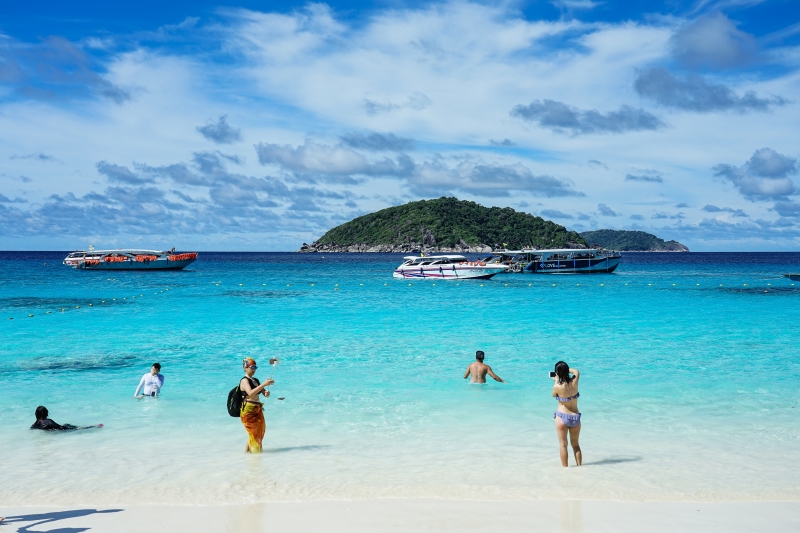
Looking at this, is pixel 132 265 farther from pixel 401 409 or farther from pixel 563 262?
pixel 401 409

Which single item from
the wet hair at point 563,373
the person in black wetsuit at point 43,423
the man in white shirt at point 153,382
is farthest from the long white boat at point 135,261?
the wet hair at point 563,373

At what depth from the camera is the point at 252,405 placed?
1059 centimetres

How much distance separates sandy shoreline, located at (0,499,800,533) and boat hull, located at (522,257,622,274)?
223 feet

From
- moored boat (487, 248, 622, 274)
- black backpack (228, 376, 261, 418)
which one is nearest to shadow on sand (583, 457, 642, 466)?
black backpack (228, 376, 261, 418)

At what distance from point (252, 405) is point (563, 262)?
68.4 meters

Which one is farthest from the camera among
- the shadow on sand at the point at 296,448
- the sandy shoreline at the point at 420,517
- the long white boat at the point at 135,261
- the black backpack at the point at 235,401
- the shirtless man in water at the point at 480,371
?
the long white boat at the point at 135,261

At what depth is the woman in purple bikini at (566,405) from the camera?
982 cm

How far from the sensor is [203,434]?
40.7ft

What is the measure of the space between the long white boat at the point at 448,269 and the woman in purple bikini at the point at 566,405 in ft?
183

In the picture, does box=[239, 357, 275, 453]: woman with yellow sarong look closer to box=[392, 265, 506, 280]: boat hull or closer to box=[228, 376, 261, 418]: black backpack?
→ box=[228, 376, 261, 418]: black backpack

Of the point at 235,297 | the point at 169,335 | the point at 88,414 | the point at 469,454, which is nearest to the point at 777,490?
the point at 469,454

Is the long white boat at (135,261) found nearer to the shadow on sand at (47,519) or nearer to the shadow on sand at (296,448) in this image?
the shadow on sand at (296,448)

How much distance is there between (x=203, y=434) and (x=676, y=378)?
12.6 metres

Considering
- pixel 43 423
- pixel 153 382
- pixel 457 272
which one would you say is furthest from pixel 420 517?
pixel 457 272
